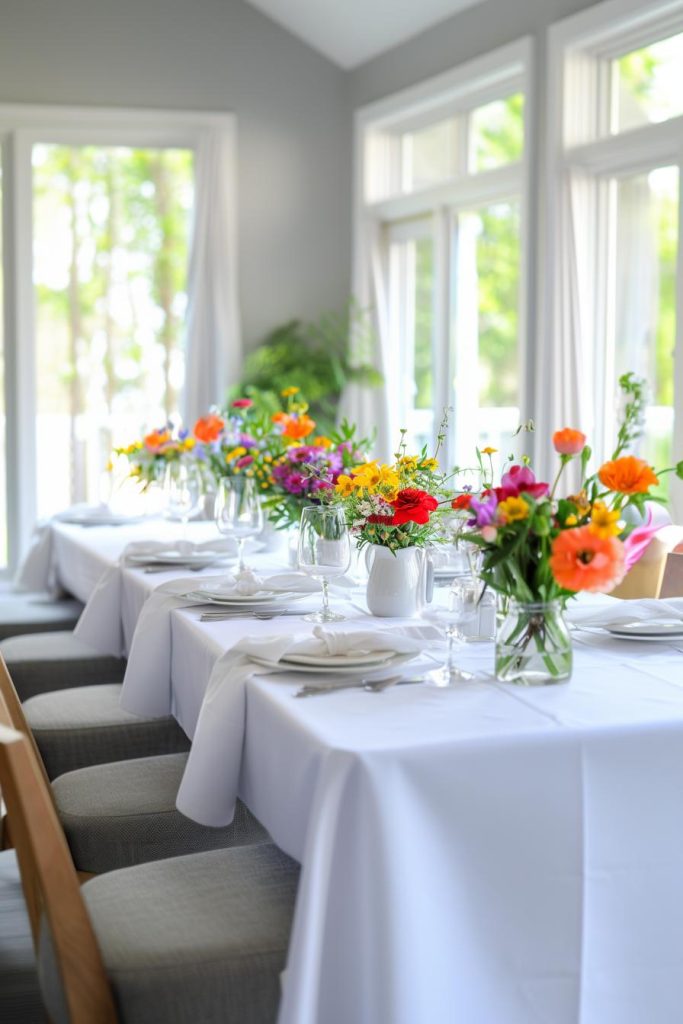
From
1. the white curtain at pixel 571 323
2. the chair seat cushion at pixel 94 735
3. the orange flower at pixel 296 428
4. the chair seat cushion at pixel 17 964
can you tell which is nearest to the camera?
the chair seat cushion at pixel 17 964

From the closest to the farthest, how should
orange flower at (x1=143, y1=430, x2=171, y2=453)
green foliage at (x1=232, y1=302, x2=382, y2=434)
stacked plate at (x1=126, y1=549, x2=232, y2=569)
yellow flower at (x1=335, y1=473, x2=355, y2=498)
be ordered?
1. yellow flower at (x1=335, y1=473, x2=355, y2=498)
2. stacked plate at (x1=126, y1=549, x2=232, y2=569)
3. orange flower at (x1=143, y1=430, x2=171, y2=453)
4. green foliage at (x1=232, y1=302, x2=382, y2=434)

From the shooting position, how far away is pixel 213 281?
645 centimetres

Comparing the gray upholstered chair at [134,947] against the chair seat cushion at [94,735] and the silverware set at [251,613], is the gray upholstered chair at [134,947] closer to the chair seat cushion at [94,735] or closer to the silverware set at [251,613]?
the silverware set at [251,613]

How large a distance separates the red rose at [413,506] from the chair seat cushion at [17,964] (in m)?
0.86

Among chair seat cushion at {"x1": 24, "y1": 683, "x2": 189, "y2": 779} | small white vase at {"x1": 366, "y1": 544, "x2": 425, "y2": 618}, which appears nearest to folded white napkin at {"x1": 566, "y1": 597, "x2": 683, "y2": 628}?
small white vase at {"x1": 366, "y1": 544, "x2": 425, "y2": 618}

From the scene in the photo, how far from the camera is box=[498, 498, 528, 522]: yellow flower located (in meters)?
1.62

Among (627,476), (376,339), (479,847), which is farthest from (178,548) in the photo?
(376,339)

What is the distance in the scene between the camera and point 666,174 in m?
4.48

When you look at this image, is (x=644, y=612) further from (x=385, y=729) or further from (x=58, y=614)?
(x=58, y=614)

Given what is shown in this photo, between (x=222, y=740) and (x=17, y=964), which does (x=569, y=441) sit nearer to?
(x=222, y=740)

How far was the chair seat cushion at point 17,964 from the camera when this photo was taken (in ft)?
5.28

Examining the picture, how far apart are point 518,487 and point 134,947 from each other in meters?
0.77

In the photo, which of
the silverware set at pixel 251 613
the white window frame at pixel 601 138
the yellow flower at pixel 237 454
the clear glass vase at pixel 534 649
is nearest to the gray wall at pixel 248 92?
the white window frame at pixel 601 138

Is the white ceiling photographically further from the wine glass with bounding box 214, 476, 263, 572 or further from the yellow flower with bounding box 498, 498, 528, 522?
the yellow flower with bounding box 498, 498, 528, 522
